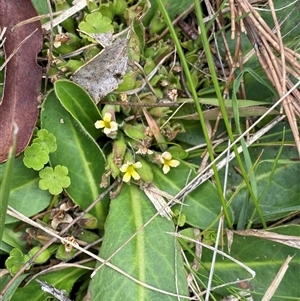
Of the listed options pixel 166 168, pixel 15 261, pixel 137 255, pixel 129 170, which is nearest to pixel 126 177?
pixel 129 170

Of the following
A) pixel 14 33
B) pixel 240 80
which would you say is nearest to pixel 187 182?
pixel 240 80

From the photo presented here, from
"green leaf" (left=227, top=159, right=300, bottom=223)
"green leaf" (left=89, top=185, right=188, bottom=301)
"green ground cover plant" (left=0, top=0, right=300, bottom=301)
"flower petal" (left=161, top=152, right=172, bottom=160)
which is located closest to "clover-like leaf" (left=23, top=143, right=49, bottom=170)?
"green ground cover plant" (left=0, top=0, right=300, bottom=301)

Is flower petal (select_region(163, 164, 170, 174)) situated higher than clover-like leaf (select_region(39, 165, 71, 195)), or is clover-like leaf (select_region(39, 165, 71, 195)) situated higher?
clover-like leaf (select_region(39, 165, 71, 195))

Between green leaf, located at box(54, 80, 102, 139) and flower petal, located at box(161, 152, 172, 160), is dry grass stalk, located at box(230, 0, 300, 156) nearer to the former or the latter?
flower petal, located at box(161, 152, 172, 160)

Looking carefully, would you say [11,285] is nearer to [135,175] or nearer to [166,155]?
[135,175]

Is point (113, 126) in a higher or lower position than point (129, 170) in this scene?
higher
